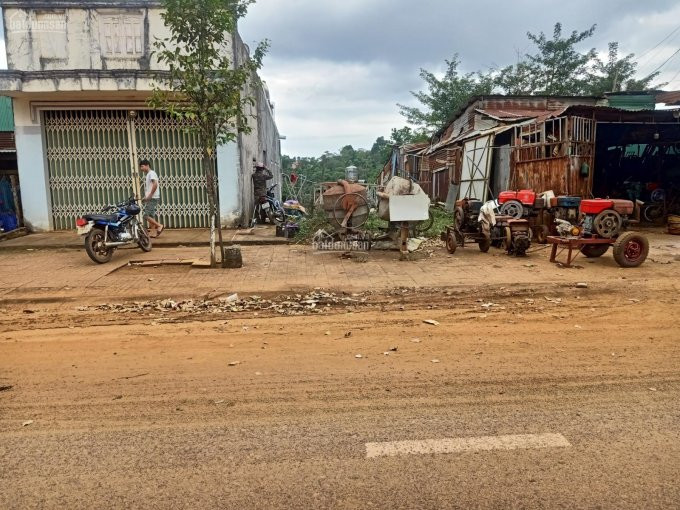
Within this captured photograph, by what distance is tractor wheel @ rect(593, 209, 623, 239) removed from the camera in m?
8.56

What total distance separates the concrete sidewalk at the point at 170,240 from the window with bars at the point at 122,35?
4446 mm

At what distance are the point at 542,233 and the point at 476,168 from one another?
20.4 ft

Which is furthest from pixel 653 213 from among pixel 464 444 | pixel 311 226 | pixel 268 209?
pixel 464 444

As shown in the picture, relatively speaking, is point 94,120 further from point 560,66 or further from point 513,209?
point 560,66

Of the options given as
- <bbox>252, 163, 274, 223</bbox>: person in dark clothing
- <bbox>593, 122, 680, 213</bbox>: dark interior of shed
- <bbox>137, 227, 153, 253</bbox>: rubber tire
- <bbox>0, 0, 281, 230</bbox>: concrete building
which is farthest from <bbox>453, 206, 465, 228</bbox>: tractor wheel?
<bbox>593, 122, 680, 213</bbox>: dark interior of shed

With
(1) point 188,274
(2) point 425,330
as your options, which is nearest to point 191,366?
(2) point 425,330

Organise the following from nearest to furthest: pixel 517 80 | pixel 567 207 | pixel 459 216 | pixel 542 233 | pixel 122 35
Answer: pixel 459 216 < pixel 567 207 < pixel 542 233 < pixel 122 35 < pixel 517 80

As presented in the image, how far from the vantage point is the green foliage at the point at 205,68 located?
7.58 metres

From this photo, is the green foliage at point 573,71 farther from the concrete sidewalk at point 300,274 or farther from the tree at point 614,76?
the concrete sidewalk at point 300,274

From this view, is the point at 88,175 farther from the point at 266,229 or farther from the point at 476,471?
the point at 476,471

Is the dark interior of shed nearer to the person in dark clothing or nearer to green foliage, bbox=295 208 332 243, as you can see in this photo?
green foliage, bbox=295 208 332 243

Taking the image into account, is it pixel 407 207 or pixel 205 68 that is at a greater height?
pixel 205 68

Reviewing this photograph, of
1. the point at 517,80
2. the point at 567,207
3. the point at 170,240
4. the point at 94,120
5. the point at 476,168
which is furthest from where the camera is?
the point at 517,80

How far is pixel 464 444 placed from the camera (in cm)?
300
